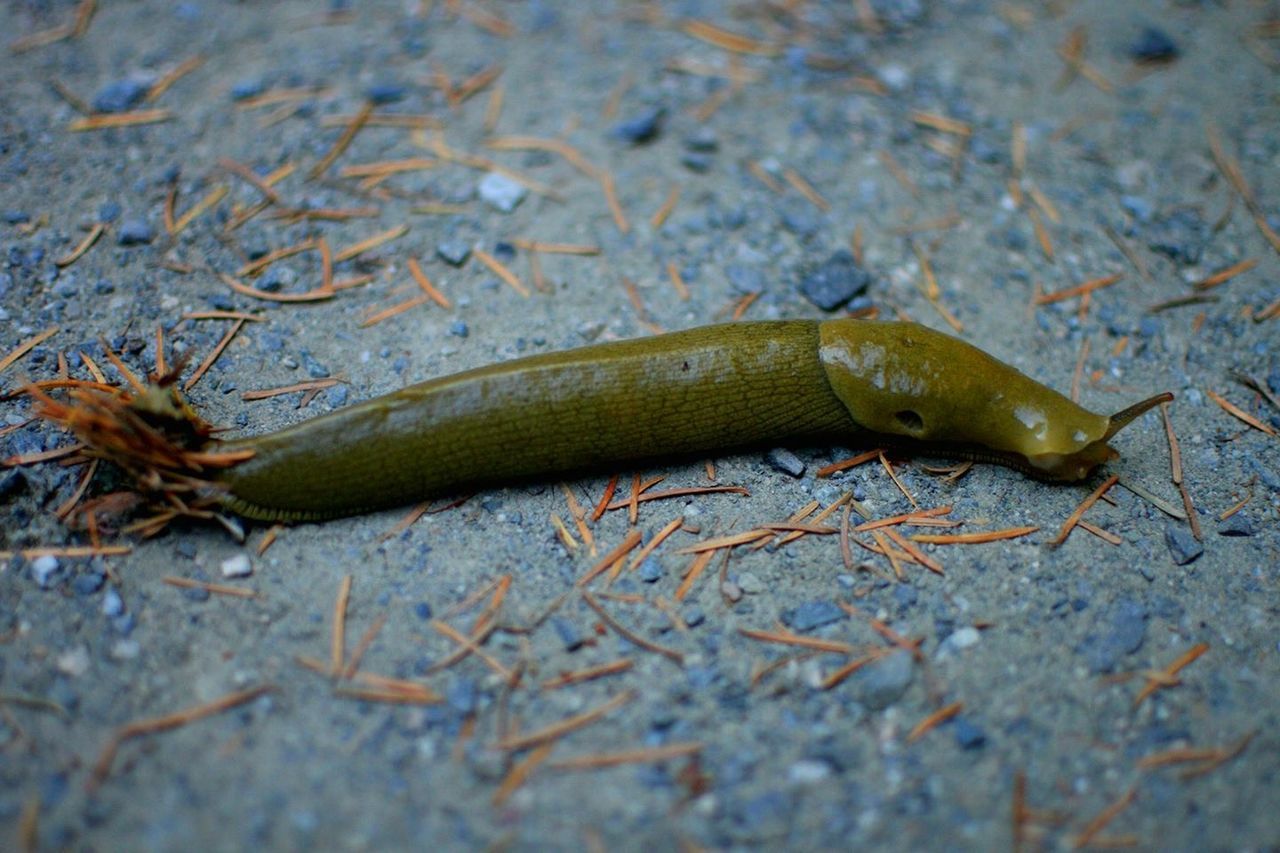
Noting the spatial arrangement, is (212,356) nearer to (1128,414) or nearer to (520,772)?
(520,772)

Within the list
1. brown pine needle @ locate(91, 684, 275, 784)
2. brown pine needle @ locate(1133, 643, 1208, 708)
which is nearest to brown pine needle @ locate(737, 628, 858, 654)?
brown pine needle @ locate(1133, 643, 1208, 708)

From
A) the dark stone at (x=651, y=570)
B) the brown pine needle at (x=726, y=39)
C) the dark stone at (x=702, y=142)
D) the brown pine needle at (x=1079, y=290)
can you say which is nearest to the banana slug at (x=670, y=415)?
the dark stone at (x=651, y=570)

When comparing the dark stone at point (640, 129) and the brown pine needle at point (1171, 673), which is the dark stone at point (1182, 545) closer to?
the brown pine needle at point (1171, 673)

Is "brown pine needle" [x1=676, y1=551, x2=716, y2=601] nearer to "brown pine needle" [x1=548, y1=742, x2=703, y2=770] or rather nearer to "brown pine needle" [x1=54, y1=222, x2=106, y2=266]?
"brown pine needle" [x1=548, y1=742, x2=703, y2=770]

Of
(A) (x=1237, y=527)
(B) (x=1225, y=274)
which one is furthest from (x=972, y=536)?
(B) (x=1225, y=274)

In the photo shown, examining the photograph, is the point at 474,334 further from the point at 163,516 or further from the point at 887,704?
the point at 887,704

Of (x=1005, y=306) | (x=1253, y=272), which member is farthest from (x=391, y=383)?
(x=1253, y=272)
